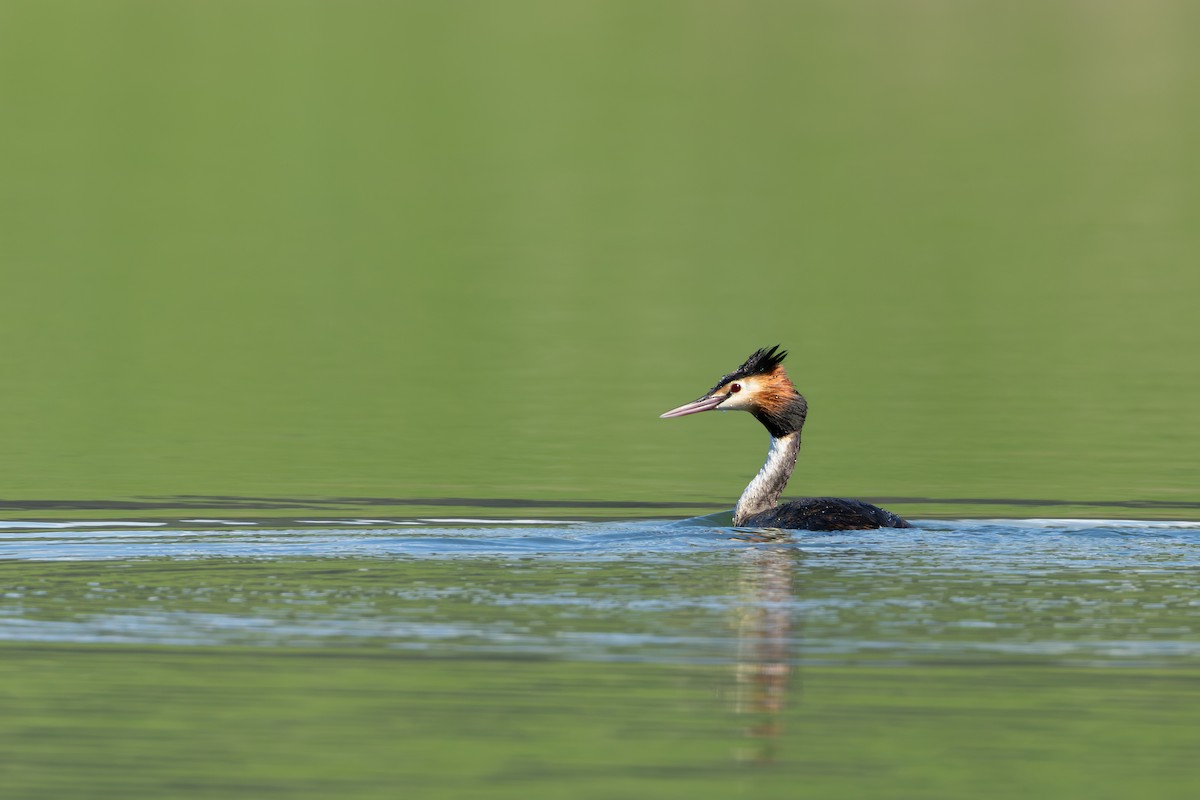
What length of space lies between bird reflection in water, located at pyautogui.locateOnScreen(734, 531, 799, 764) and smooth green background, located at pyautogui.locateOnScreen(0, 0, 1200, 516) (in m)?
4.70

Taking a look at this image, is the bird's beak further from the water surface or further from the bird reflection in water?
the bird reflection in water

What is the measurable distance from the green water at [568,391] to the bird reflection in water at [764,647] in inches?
1.6

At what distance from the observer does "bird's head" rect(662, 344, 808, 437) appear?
56.6 ft

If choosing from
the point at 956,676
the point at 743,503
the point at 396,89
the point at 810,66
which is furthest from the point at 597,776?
the point at 810,66

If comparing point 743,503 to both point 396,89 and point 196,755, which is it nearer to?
point 196,755

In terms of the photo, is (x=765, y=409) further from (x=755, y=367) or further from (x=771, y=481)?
(x=771, y=481)

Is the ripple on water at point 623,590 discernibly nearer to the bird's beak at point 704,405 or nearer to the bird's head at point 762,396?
the bird's beak at point 704,405

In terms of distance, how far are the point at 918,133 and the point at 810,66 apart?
1739 cm

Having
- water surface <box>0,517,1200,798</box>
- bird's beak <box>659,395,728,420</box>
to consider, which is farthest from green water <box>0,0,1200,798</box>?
bird's beak <box>659,395,728,420</box>

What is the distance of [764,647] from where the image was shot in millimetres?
11773

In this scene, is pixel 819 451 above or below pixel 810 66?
below

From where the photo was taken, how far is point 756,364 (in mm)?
17266

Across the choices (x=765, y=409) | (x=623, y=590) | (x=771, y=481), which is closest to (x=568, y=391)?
(x=765, y=409)

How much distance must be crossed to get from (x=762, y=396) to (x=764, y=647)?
19.0 ft
